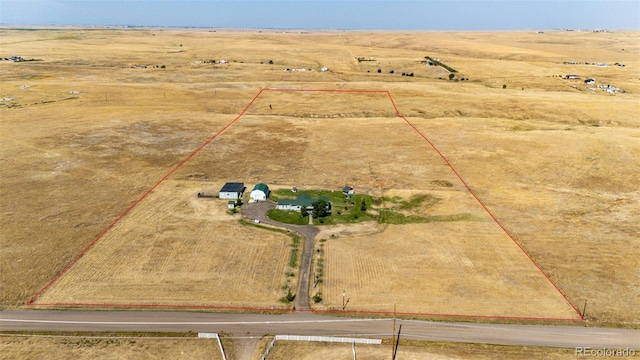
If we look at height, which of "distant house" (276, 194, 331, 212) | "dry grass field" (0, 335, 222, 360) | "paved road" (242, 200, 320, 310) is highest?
"distant house" (276, 194, 331, 212)

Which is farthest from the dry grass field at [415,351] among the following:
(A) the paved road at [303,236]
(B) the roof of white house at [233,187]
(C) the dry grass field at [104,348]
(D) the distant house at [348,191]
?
(B) the roof of white house at [233,187]

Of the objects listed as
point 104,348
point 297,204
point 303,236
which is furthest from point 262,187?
point 104,348

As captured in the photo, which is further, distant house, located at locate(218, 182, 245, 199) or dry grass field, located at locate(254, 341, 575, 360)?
distant house, located at locate(218, 182, 245, 199)

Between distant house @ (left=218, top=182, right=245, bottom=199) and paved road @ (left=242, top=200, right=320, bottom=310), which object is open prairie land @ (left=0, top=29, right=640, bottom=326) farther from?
distant house @ (left=218, top=182, right=245, bottom=199)

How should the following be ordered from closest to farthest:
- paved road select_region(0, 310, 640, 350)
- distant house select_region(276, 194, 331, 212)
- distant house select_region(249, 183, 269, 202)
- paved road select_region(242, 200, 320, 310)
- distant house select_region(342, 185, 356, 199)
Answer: paved road select_region(0, 310, 640, 350)
paved road select_region(242, 200, 320, 310)
distant house select_region(276, 194, 331, 212)
distant house select_region(249, 183, 269, 202)
distant house select_region(342, 185, 356, 199)

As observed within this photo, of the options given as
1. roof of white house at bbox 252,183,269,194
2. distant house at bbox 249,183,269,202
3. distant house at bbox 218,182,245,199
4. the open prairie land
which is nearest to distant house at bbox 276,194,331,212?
distant house at bbox 249,183,269,202

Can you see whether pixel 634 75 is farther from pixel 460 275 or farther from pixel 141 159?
pixel 141 159

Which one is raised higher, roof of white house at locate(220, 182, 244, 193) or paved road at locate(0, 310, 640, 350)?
roof of white house at locate(220, 182, 244, 193)

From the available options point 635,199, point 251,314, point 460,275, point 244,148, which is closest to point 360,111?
point 244,148

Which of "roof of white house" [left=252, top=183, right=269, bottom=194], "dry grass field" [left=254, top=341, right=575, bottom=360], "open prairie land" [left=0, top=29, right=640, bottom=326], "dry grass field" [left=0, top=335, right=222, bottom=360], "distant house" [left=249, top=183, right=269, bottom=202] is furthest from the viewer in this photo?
"roof of white house" [left=252, top=183, right=269, bottom=194]
